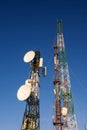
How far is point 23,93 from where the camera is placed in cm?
7756

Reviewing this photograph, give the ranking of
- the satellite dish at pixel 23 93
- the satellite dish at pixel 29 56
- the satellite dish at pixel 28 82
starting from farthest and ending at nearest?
the satellite dish at pixel 29 56 → the satellite dish at pixel 28 82 → the satellite dish at pixel 23 93

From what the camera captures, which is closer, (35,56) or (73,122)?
(35,56)

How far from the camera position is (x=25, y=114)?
7906 cm

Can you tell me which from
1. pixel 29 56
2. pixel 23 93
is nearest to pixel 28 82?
pixel 23 93

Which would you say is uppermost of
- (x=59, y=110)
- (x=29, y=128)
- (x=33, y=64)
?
(x=33, y=64)

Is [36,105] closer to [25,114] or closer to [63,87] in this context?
[25,114]

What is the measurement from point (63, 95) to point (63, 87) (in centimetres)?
306

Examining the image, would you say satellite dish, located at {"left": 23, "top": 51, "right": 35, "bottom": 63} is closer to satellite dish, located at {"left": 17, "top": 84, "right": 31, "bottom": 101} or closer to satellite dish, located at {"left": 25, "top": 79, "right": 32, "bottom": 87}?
satellite dish, located at {"left": 25, "top": 79, "right": 32, "bottom": 87}

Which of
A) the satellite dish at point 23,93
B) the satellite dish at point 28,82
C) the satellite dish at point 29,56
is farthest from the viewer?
the satellite dish at point 29,56

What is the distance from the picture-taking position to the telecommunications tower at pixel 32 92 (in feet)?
254

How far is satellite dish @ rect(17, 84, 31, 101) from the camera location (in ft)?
252

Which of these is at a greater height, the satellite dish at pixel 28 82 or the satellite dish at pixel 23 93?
the satellite dish at pixel 28 82

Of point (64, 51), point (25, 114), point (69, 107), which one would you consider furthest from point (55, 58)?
point (25, 114)

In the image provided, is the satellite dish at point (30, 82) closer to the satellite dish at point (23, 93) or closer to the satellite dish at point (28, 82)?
the satellite dish at point (28, 82)
